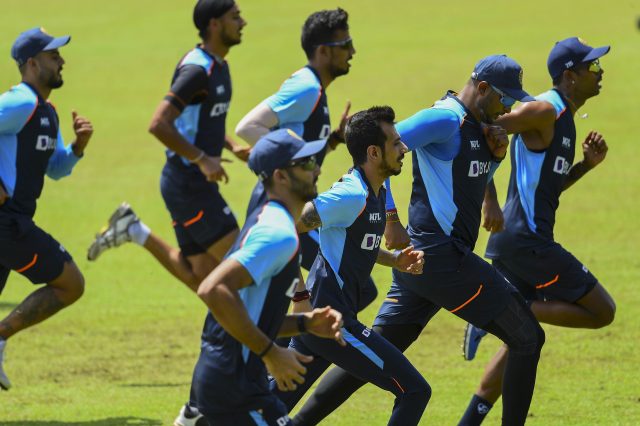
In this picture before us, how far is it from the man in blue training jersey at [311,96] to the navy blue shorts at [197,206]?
46.5 inches

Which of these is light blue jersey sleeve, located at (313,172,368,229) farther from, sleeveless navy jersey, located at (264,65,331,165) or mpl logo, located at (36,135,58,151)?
mpl logo, located at (36,135,58,151)

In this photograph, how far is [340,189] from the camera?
7.68 metres

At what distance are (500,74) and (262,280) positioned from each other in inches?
119

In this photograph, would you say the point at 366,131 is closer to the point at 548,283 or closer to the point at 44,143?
the point at 548,283

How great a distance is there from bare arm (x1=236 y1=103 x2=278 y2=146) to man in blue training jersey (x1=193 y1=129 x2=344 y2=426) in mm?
3671

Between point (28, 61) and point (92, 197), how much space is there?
1126cm

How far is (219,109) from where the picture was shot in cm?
1137

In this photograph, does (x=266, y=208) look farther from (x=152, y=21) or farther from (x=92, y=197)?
(x=152, y=21)

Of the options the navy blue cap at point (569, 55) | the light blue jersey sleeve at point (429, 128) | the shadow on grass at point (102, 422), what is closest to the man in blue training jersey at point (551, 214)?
the navy blue cap at point (569, 55)

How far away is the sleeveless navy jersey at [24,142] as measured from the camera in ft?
33.3

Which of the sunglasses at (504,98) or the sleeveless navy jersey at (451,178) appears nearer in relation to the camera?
the sleeveless navy jersey at (451,178)

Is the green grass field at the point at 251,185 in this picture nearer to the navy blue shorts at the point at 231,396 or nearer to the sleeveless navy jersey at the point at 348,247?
the sleeveless navy jersey at the point at 348,247

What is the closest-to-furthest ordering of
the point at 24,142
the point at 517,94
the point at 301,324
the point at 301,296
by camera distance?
1. the point at 301,324
2. the point at 301,296
3. the point at 517,94
4. the point at 24,142

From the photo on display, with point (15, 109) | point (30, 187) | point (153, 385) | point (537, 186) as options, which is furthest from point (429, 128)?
point (153, 385)
